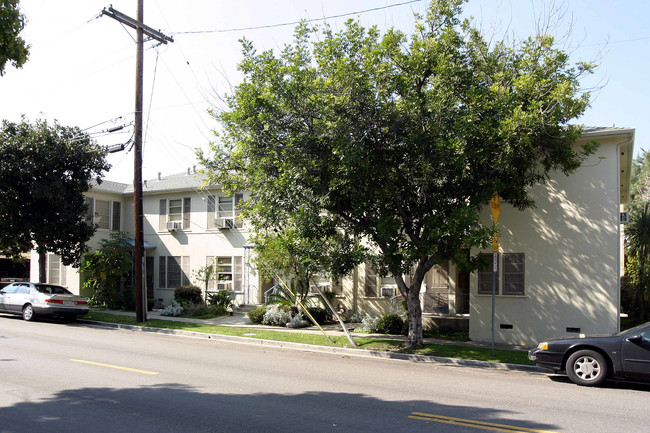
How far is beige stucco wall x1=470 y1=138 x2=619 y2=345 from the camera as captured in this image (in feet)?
47.8

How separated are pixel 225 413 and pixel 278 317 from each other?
489 inches

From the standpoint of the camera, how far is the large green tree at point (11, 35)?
7.87m

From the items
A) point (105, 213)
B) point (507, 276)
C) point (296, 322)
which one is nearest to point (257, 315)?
point (296, 322)

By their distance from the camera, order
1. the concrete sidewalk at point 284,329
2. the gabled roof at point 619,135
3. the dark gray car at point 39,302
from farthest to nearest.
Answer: the dark gray car at point 39,302 → the concrete sidewalk at point 284,329 → the gabled roof at point 619,135

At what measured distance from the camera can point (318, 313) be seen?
782 inches

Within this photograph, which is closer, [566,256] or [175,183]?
[566,256]

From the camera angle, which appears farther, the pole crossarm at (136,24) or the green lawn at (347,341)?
the pole crossarm at (136,24)

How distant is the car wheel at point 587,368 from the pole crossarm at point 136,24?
17.2 meters

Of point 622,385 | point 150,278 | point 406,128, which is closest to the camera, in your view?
point 622,385

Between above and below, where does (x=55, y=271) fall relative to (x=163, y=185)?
below

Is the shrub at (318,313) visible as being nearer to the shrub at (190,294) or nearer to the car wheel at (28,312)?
the shrub at (190,294)

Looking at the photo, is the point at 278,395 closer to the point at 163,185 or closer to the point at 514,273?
the point at 514,273

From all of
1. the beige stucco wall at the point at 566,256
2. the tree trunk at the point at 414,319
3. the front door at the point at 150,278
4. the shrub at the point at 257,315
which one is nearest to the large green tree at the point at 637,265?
the beige stucco wall at the point at 566,256

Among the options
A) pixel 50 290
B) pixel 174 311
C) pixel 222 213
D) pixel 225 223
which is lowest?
pixel 174 311
